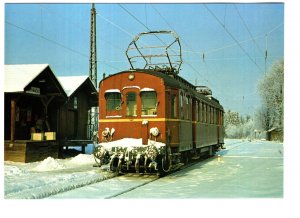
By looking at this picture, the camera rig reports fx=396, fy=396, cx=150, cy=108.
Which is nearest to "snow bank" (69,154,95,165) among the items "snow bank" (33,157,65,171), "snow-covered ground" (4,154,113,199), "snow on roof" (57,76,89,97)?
"snow-covered ground" (4,154,113,199)

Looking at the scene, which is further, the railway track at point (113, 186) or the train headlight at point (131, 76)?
the train headlight at point (131, 76)

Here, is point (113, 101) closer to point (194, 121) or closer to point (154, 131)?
point (154, 131)

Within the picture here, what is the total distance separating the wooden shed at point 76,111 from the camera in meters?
21.3

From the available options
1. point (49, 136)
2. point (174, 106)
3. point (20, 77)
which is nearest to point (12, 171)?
point (20, 77)

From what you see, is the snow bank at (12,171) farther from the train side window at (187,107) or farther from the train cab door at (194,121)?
the train cab door at (194,121)

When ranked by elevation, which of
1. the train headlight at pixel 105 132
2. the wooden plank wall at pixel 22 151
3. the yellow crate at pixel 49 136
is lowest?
the wooden plank wall at pixel 22 151

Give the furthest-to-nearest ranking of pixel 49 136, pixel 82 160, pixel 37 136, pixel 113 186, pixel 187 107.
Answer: pixel 49 136
pixel 37 136
pixel 82 160
pixel 187 107
pixel 113 186

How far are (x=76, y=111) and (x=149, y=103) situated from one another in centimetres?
1043

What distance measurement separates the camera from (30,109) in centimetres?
1967

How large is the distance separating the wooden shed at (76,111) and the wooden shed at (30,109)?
69 centimetres

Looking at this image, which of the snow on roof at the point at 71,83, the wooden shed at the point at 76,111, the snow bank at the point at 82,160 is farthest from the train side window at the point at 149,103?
the snow on roof at the point at 71,83

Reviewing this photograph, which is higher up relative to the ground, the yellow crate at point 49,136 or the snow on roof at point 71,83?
the snow on roof at point 71,83
